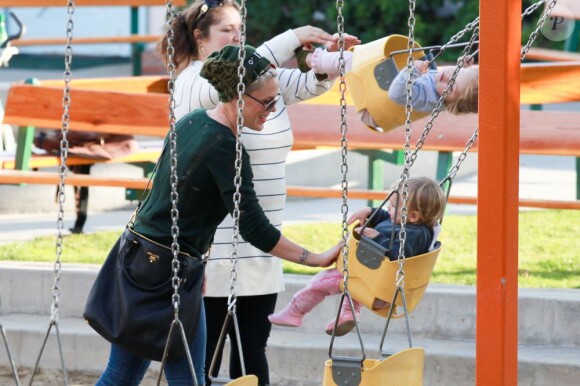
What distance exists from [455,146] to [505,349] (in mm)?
2795

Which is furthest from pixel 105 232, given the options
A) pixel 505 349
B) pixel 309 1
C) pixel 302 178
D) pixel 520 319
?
pixel 309 1

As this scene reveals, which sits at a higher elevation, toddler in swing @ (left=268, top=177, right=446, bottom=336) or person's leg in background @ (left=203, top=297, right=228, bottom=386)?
toddler in swing @ (left=268, top=177, right=446, bottom=336)

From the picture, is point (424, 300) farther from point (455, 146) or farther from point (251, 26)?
point (251, 26)

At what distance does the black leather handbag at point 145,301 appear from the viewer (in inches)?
134

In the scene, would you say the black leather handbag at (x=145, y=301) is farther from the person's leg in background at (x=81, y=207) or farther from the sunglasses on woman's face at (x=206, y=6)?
the person's leg in background at (x=81, y=207)

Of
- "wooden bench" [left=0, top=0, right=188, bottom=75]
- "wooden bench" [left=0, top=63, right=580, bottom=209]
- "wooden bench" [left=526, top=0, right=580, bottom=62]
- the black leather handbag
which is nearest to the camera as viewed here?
the black leather handbag

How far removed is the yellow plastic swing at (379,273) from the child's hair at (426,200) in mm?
171

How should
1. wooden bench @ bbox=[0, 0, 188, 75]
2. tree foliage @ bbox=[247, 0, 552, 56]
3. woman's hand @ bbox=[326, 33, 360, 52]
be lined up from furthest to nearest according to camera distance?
1. tree foliage @ bbox=[247, 0, 552, 56]
2. wooden bench @ bbox=[0, 0, 188, 75]
3. woman's hand @ bbox=[326, 33, 360, 52]

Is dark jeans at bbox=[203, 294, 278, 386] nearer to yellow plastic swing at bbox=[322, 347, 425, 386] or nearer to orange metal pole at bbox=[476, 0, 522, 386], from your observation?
yellow plastic swing at bbox=[322, 347, 425, 386]

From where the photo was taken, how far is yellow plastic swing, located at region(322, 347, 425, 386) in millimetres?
3289

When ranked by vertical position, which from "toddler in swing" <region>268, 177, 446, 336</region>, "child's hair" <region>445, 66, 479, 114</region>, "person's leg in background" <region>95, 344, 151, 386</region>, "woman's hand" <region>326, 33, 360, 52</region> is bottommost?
"person's leg in background" <region>95, 344, 151, 386</region>

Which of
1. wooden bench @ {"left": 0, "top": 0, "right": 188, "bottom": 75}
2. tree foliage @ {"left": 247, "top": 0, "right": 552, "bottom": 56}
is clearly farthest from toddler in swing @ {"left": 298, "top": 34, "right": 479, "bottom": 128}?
tree foliage @ {"left": 247, "top": 0, "right": 552, "bottom": 56}

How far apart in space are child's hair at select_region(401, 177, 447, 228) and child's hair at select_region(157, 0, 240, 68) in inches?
34.7

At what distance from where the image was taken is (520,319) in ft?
17.5
